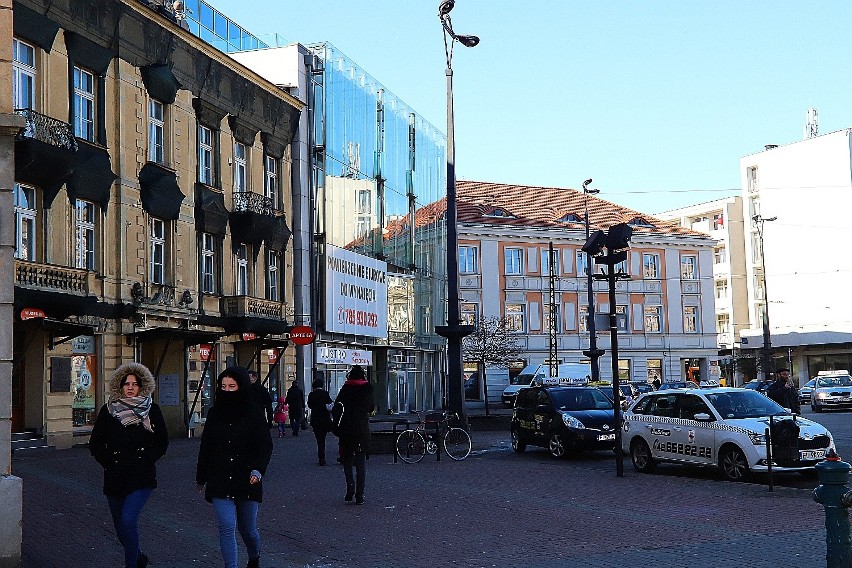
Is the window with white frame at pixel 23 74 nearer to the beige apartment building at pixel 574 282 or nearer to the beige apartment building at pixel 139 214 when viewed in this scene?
the beige apartment building at pixel 139 214

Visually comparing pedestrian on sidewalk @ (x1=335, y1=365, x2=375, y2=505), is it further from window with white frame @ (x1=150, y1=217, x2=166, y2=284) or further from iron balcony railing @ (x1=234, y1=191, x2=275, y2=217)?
iron balcony railing @ (x1=234, y1=191, x2=275, y2=217)

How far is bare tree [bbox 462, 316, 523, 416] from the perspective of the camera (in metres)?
67.0

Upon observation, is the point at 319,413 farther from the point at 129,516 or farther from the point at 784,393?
the point at 129,516

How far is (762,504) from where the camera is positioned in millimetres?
14820

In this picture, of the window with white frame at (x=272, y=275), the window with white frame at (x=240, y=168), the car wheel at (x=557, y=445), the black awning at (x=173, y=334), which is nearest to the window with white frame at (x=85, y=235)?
the black awning at (x=173, y=334)

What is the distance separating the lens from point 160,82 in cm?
3206

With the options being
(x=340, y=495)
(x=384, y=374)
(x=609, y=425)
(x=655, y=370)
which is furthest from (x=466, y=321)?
(x=340, y=495)

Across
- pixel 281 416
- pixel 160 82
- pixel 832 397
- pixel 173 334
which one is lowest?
pixel 832 397

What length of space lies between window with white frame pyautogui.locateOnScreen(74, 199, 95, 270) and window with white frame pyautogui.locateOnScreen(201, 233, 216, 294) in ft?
20.1

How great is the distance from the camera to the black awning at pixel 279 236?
38938 millimetres

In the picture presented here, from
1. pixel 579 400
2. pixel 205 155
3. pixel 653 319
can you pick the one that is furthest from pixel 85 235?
pixel 653 319

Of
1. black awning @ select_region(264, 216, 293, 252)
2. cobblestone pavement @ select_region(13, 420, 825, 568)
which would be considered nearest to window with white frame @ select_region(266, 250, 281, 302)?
black awning @ select_region(264, 216, 293, 252)

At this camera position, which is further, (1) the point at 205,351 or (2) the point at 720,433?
(1) the point at 205,351

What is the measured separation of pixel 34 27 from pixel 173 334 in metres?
8.73
